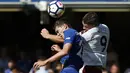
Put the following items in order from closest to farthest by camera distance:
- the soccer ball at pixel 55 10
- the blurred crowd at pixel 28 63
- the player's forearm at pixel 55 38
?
the player's forearm at pixel 55 38 → the soccer ball at pixel 55 10 → the blurred crowd at pixel 28 63

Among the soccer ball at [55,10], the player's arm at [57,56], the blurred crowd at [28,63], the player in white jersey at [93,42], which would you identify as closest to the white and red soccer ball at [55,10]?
the soccer ball at [55,10]

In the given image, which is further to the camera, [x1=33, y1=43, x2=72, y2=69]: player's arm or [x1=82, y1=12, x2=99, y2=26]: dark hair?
[x1=82, y1=12, x2=99, y2=26]: dark hair

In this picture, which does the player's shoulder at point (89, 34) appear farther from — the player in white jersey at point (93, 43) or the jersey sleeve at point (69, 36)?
the jersey sleeve at point (69, 36)

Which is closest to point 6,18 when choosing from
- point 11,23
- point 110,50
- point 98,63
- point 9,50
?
point 11,23

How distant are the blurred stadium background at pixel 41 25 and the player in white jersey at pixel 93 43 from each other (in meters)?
3.92

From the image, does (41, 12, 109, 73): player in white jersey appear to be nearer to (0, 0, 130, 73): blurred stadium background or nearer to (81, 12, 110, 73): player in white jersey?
(81, 12, 110, 73): player in white jersey

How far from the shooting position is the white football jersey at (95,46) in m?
7.94

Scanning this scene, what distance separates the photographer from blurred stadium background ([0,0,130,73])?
12.5m

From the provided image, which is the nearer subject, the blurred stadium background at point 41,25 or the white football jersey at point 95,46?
the white football jersey at point 95,46

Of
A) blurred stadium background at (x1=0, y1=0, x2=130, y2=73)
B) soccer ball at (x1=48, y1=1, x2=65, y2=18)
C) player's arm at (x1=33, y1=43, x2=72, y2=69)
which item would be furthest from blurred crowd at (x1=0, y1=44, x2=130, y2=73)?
player's arm at (x1=33, y1=43, x2=72, y2=69)

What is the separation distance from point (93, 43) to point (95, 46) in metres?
0.06

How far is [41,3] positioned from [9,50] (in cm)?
201

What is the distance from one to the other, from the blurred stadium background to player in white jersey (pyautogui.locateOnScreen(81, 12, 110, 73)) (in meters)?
3.92

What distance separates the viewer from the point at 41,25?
14305mm
